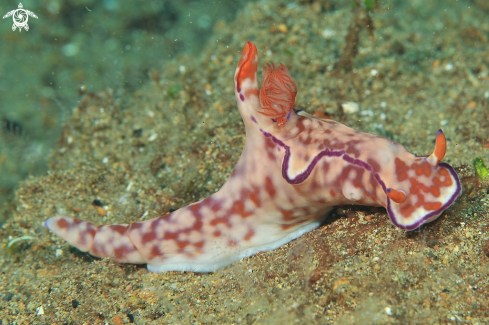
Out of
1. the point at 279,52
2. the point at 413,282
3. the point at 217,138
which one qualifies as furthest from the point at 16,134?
the point at 413,282

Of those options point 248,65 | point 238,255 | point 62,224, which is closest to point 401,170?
point 248,65

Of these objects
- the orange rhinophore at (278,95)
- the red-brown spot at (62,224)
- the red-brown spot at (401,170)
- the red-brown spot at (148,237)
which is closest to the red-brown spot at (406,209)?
the red-brown spot at (401,170)

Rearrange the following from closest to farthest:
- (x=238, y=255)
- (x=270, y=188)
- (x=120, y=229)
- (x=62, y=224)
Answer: (x=270, y=188) → (x=238, y=255) → (x=120, y=229) → (x=62, y=224)

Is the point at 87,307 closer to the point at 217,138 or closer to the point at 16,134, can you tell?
the point at 217,138

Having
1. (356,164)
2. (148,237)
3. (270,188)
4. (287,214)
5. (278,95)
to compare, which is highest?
(278,95)

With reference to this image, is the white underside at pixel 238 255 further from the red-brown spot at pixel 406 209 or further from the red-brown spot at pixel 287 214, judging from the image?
the red-brown spot at pixel 406 209

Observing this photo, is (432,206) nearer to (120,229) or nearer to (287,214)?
(287,214)

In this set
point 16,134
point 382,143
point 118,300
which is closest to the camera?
point 382,143
